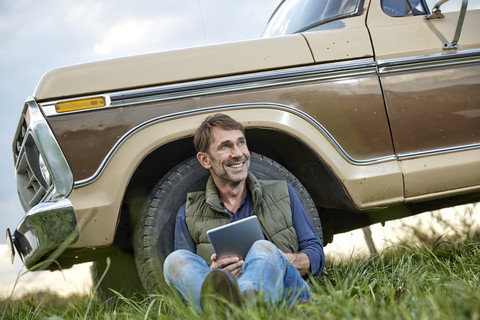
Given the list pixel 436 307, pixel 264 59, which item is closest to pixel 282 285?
pixel 436 307

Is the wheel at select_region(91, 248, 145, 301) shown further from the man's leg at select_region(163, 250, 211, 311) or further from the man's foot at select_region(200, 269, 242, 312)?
the man's foot at select_region(200, 269, 242, 312)

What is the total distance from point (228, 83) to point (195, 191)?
1.99 ft

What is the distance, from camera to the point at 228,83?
2.58m

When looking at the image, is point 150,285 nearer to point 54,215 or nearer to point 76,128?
point 54,215

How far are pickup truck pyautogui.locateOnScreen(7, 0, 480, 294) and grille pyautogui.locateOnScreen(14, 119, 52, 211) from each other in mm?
12

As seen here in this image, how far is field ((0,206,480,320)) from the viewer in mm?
1486

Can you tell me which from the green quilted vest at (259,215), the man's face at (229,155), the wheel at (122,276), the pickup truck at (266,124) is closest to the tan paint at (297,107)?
the pickup truck at (266,124)

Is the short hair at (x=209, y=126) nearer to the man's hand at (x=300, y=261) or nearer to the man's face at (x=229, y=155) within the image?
the man's face at (x=229, y=155)

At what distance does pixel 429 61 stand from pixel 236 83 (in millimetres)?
1139

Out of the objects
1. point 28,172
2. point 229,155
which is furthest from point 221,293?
point 28,172

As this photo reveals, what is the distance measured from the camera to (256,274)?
6.09 feet

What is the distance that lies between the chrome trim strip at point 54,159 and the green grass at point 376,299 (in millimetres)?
581

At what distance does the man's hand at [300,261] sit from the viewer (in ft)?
7.26

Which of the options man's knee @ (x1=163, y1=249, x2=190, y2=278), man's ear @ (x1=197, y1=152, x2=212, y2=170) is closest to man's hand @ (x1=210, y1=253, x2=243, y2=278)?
man's knee @ (x1=163, y1=249, x2=190, y2=278)
